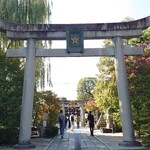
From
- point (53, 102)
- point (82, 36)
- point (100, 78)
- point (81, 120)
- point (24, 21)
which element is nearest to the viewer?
point (82, 36)

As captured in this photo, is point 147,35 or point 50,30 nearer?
point 50,30

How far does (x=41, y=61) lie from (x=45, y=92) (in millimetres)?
3412

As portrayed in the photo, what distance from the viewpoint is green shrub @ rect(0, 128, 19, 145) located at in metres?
14.9

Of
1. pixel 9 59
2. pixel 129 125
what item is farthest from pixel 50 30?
pixel 129 125

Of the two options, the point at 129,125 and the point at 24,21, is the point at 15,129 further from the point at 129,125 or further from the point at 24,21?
the point at 24,21

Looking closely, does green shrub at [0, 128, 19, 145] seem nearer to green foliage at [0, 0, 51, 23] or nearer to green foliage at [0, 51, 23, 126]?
Result: green foliage at [0, 51, 23, 126]

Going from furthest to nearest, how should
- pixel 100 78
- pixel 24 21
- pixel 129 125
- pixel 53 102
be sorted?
pixel 100 78 < pixel 53 102 < pixel 24 21 < pixel 129 125

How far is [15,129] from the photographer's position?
15562 millimetres

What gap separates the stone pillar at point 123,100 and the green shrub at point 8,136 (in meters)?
5.26

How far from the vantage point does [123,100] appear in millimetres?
14367

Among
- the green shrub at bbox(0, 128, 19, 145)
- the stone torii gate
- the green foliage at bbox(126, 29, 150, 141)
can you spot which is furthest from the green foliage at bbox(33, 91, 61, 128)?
the stone torii gate

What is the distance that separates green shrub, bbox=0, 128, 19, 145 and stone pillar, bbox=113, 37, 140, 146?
5.26 meters

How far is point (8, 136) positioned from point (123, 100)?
5873 mm

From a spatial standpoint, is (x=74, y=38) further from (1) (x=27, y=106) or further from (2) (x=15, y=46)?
(2) (x=15, y=46)
